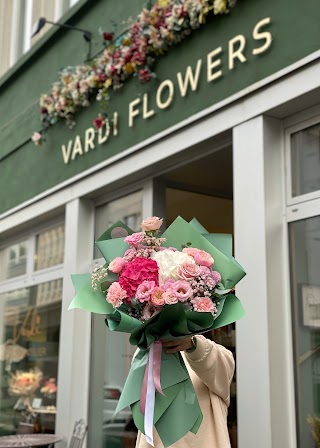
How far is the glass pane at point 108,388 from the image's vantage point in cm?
558

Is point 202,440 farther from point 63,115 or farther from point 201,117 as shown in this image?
point 63,115

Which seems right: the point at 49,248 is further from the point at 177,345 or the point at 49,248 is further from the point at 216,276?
the point at 216,276

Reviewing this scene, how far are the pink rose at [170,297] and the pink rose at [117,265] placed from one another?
0.82 ft

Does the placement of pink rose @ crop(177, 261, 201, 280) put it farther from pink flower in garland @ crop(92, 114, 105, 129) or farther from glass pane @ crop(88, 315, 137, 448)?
pink flower in garland @ crop(92, 114, 105, 129)

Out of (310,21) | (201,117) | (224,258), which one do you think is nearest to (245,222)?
(201,117)

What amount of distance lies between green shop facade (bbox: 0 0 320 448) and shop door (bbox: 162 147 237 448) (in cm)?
2

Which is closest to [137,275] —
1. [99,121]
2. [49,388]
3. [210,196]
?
[99,121]

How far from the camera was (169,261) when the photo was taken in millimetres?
2480

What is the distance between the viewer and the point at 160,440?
2621mm

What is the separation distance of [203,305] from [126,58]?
3.64 meters

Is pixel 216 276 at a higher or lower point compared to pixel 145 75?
lower

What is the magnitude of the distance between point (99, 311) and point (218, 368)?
61 centimetres

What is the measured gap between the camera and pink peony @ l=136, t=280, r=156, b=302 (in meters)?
2.37

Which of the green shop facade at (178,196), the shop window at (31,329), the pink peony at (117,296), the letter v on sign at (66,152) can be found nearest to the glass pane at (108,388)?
the green shop facade at (178,196)
